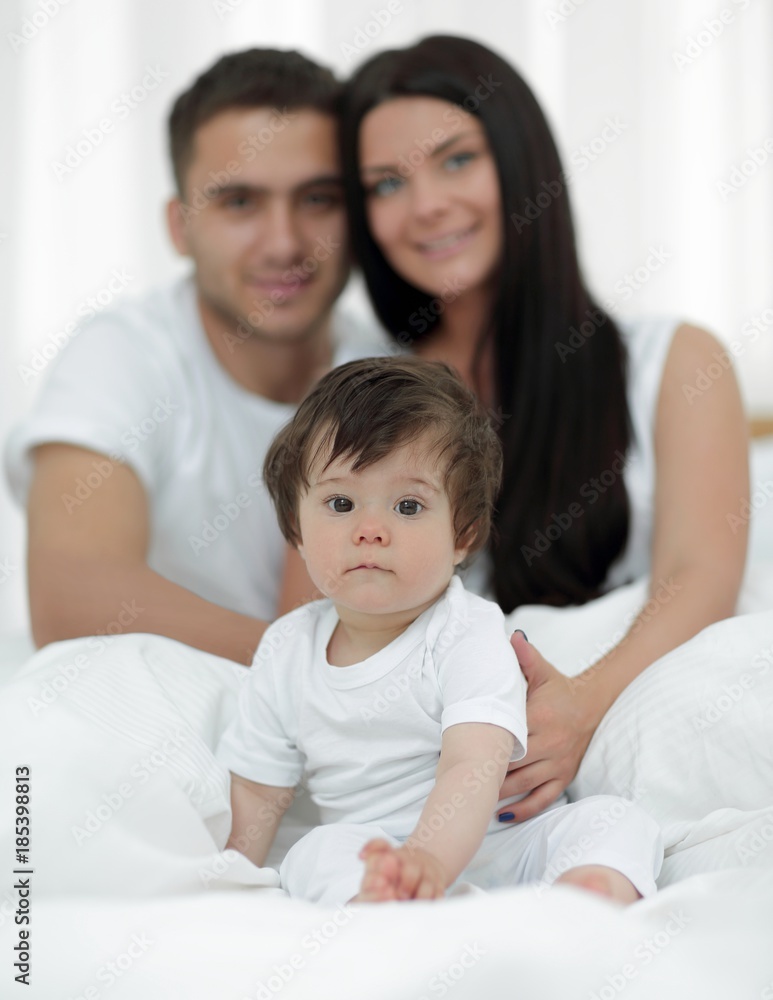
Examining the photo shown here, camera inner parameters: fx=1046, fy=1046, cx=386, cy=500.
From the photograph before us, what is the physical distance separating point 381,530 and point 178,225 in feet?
3.71

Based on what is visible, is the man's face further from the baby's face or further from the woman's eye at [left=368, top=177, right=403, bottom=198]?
the baby's face

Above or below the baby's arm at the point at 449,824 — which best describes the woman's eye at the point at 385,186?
above

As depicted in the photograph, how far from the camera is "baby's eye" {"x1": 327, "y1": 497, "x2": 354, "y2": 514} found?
86 centimetres

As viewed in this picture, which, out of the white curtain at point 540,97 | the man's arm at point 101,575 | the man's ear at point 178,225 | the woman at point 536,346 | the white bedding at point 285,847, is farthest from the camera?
the white curtain at point 540,97

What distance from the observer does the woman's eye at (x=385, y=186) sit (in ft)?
5.25

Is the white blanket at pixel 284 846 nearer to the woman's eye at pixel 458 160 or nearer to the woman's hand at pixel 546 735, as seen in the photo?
the woman's hand at pixel 546 735

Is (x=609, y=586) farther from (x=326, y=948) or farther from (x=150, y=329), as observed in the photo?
(x=326, y=948)

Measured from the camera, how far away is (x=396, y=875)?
0.67 metres

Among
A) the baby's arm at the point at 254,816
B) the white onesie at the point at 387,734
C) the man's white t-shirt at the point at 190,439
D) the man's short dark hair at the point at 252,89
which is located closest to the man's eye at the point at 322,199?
the man's short dark hair at the point at 252,89

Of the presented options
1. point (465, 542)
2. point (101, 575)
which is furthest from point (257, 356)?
point (465, 542)

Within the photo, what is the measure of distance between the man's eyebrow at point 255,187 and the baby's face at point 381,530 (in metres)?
0.90

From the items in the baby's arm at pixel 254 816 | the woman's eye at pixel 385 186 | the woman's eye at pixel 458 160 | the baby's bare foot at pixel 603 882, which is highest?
the woman's eye at pixel 458 160

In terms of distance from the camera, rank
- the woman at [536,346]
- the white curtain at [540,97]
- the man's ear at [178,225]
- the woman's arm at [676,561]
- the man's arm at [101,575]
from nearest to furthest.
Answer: the woman's arm at [676,561], the man's arm at [101,575], the woman at [536,346], the man's ear at [178,225], the white curtain at [540,97]

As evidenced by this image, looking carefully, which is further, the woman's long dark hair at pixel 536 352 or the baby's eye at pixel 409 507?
the woman's long dark hair at pixel 536 352
